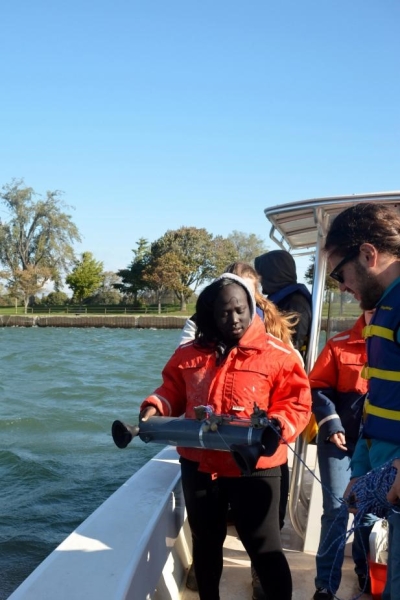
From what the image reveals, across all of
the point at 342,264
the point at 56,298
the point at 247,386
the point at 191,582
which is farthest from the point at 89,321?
the point at 342,264

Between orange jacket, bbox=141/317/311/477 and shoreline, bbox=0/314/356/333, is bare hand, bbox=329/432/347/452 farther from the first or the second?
shoreline, bbox=0/314/356/333

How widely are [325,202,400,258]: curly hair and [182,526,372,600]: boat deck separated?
70.2 inches

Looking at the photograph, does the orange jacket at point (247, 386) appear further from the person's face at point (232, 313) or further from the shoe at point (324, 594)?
the shoe at point (324, 594)

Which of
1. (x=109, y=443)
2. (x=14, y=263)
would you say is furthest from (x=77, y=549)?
(x=14, y=263)

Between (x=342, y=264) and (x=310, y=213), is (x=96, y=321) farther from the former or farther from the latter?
(x=342, y=264)

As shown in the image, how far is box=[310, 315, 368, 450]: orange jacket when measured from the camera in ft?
10.1

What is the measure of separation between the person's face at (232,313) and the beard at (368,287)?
28.6 inches

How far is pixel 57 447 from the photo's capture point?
9.91 m

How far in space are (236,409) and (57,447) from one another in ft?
26.0

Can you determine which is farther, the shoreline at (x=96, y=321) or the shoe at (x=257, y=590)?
the shoreline at (x=96, y=321)

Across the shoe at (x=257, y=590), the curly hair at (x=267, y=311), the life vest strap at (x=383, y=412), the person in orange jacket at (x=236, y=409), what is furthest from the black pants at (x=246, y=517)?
the curly hair at (x=267, y=311)

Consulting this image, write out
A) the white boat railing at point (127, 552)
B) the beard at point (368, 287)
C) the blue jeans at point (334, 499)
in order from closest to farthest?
the beard at point (368, 287)
the white boat railing at point (127, 552)
the blue jeans at point (334, 499)

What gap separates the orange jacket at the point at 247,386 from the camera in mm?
2506

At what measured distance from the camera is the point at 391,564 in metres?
1.83
